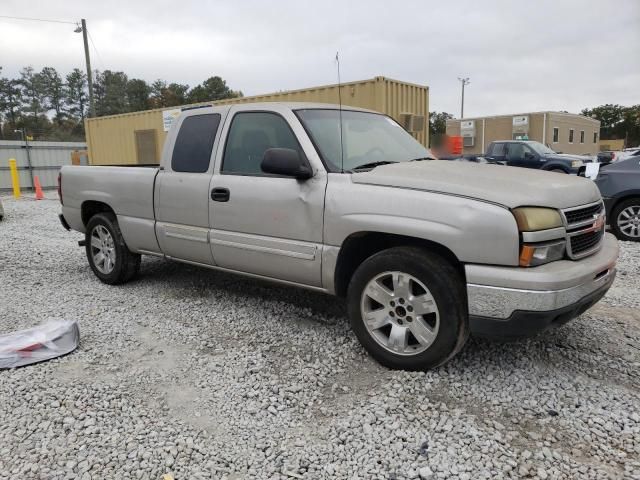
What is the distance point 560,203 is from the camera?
2949mm

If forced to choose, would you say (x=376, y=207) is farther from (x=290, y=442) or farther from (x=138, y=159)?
(x=138, y=159)

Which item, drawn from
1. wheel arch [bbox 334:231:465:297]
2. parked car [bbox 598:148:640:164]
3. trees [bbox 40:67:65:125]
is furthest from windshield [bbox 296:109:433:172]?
trees [bbox 40:67:65:125]

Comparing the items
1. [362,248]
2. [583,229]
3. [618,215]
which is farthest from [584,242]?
[618,215]

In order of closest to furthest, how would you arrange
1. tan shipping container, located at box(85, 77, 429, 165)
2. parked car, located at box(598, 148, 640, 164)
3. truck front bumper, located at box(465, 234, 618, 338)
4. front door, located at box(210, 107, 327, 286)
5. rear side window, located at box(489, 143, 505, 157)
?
truck front bumper, located at box(465, 234, 618, 338) < front door, located at box(210, 107, 327, 286) < tan shipping container, located at box(85, 77, 429, 165) < parked car, located at box(598, 148, 640, 164) < rear side window, located at box(489, 143, 505, 157)

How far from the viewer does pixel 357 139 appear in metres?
3.98

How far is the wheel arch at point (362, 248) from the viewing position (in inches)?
124

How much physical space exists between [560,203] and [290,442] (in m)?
2.05

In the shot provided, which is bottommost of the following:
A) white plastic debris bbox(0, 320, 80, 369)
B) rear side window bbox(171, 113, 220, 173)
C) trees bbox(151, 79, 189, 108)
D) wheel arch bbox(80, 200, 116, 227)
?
white plastic debris bbox(0, 320, 80, 369)

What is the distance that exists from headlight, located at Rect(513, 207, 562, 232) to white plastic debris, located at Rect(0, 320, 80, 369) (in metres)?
3.21

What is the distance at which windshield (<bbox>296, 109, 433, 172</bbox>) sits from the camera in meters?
3.70

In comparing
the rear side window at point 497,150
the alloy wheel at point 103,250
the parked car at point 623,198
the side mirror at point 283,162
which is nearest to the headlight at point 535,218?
the side mirror at point 283,162

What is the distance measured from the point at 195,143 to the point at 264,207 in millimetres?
1146

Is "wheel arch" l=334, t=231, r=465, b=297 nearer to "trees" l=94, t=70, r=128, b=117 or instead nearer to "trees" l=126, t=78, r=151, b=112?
"trees" l=94, t=70, r=128, b=117

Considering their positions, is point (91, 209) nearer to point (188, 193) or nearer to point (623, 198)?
point (188, 193)
